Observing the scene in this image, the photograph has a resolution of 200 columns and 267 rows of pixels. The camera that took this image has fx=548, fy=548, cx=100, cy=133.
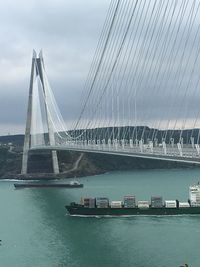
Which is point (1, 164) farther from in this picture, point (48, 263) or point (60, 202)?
point (48, 263)

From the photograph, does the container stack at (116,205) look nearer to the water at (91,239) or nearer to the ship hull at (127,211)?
the ship hull at (127,211)

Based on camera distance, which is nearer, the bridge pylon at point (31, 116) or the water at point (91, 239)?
the water at point (91, 239)

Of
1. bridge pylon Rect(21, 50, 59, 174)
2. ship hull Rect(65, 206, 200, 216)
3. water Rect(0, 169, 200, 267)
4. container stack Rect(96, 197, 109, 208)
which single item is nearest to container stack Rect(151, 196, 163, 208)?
ship hull Rect(65, 206, 200, 216)

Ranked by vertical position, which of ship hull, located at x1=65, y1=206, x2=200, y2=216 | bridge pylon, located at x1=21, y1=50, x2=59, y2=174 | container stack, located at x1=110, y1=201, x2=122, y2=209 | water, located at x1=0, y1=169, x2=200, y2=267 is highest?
bridge pylon, located at x1=21, y1=50, x2=59, y2=174

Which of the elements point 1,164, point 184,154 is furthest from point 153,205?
point 1,164

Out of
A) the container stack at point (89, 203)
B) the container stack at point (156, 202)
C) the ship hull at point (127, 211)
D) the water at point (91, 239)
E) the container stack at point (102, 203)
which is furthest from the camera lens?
the container stack at point (89, 203)

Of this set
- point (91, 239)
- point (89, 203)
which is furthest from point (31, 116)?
point (91, 239)

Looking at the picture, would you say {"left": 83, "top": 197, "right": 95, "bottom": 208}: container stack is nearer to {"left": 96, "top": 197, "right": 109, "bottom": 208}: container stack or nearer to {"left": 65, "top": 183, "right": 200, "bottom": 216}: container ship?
{"left": 65, "top": 183, "right": 200, "bottom": 216}: container ship

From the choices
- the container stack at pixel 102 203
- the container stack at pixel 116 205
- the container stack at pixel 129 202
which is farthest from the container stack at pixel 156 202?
the container stack at pixel 102 203
